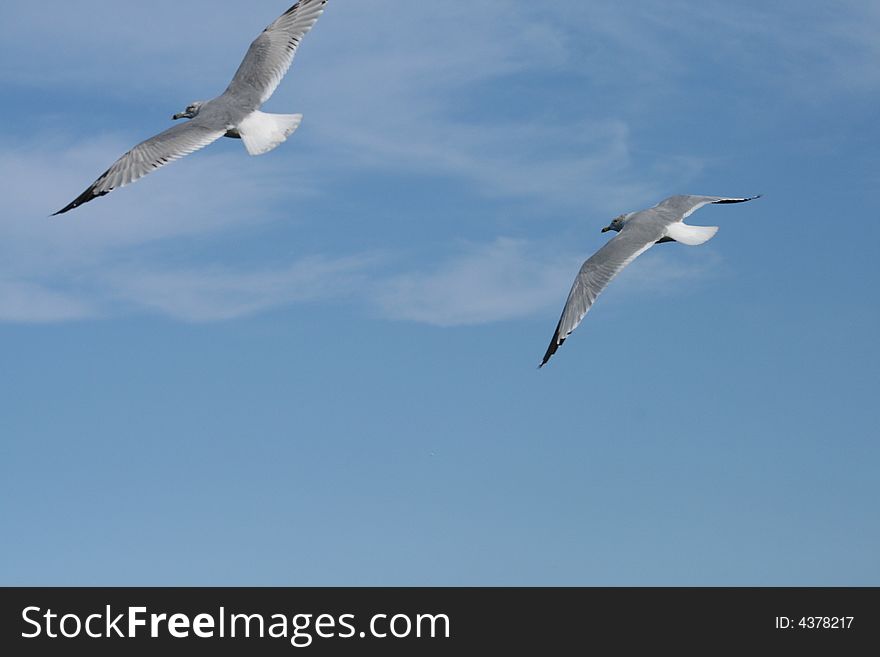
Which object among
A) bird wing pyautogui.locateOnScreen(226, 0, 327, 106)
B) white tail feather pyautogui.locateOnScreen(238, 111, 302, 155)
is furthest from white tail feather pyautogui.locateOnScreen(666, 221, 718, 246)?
bird wing pyautogui.locateOnScreen(226, 0, 327, 106)

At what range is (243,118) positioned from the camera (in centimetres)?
1284

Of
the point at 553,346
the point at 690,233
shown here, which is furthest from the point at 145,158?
the point at 690,233

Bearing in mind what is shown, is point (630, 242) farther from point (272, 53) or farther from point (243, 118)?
point (272, 53)

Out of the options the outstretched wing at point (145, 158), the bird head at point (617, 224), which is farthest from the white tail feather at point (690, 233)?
the outstretched wing at point (145, 158)

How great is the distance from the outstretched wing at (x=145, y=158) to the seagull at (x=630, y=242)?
14.0 feet

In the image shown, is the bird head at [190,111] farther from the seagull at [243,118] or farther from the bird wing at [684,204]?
the bird wing at [684,204]

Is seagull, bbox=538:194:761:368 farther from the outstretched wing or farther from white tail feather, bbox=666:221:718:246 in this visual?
the outstretched wing

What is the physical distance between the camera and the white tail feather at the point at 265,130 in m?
12.4

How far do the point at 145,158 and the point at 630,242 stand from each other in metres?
5.39

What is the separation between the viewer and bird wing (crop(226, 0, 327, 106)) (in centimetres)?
1348
